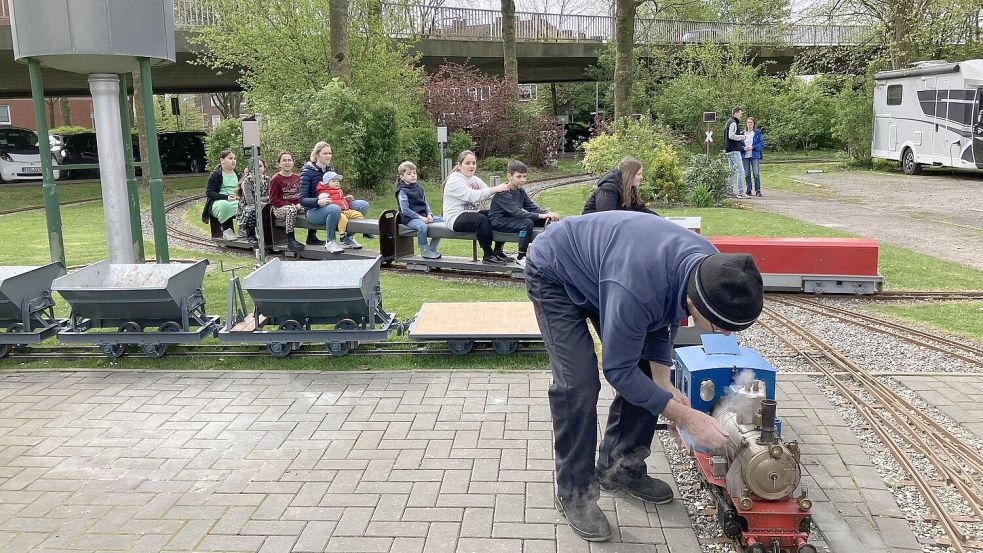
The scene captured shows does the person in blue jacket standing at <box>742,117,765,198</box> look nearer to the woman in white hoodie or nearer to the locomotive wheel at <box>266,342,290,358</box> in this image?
the woman in white hoodie

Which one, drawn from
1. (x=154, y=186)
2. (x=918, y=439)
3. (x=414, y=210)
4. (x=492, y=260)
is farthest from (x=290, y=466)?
(x=414, y=210)

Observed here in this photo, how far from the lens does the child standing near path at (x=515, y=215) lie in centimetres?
970

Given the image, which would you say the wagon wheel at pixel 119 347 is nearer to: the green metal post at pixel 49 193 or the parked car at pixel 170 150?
the green metal post at pixel 49 193

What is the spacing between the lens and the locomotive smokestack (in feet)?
11.6

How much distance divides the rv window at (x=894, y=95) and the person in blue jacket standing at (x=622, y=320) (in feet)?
79.2

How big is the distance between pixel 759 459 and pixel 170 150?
34453 mm

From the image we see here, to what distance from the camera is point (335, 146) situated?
18.9 meters

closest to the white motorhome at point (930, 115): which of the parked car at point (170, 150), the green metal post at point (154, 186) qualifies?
the green metal post at point (154, 186)

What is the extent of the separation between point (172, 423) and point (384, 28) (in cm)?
2091

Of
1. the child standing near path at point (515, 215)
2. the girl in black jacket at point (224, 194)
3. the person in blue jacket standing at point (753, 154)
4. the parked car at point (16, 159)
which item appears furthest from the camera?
the parked car at point (16, 159)

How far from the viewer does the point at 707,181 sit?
1759 centimetres

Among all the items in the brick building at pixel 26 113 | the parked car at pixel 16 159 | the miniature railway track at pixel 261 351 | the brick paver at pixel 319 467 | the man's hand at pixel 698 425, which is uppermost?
the brick building at pixel 26 113

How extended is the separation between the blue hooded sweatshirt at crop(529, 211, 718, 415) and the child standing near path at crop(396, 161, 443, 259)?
23.5ft

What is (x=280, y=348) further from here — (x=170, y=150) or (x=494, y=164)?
(x=170, y=150)
